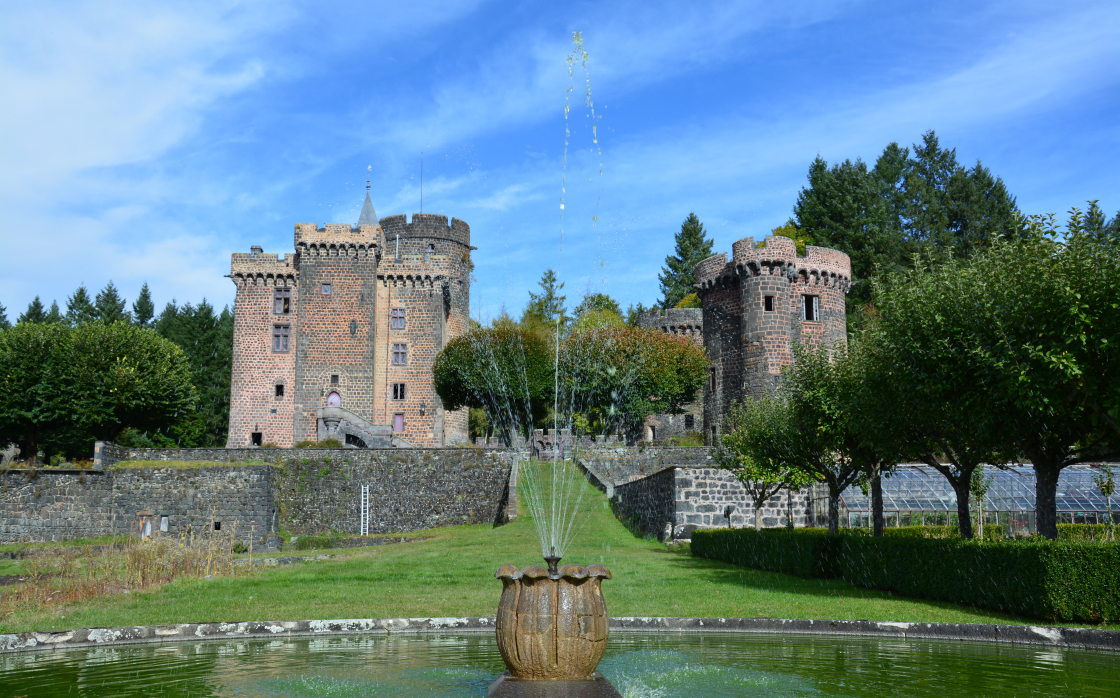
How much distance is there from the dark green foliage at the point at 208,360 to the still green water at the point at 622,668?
5909 cm

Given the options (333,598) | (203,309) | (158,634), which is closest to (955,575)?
(333,598)

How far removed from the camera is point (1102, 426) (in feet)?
44.5

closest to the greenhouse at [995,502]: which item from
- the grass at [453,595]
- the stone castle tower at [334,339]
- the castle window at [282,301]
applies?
the grass at [453,595]

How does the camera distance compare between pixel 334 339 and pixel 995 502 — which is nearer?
pixel 995 502

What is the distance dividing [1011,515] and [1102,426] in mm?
15043

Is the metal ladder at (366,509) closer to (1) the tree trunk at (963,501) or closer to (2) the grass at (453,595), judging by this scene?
(2) the grass at (453,595)

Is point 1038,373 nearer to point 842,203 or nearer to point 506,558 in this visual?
point 506,558

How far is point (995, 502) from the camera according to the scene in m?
27.4

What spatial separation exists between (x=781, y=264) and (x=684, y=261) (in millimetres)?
30132

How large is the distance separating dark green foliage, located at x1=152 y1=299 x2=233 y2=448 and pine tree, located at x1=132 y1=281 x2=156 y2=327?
4.43 metres

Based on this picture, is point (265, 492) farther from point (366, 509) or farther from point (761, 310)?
point (761, 310)

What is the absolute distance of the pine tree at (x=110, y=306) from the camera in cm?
7276

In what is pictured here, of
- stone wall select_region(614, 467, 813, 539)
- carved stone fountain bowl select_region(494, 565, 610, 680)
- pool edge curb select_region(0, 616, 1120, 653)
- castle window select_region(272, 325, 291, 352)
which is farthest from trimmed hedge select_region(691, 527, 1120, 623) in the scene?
castle window select_region(272, 325, 291, 352)

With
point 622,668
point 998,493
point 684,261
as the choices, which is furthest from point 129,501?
point 684,261
